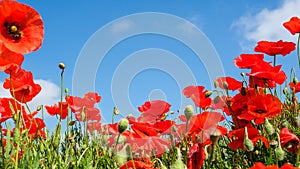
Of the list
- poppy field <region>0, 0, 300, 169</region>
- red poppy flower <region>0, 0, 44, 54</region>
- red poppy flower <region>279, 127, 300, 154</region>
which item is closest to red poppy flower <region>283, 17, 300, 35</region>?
poppy field <region>0, 0, 300, 169</region>

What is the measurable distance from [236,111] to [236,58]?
1.41 feet

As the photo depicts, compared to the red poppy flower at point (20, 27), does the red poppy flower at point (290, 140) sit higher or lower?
lower

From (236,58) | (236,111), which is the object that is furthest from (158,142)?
(236,58)

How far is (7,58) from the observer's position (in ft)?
4.49

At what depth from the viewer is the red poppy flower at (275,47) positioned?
2.65 m

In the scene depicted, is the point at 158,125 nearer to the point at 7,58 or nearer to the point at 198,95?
the point at 198,95

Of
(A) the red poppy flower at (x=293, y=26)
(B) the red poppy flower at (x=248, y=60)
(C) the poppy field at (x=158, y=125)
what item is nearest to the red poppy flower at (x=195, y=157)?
(C) the poppy field at (x=158, y=125)

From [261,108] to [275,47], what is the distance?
Result: 2.61 feet

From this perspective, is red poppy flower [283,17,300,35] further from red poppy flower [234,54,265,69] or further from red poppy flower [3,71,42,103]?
red poppy flower [3,71,42,103]

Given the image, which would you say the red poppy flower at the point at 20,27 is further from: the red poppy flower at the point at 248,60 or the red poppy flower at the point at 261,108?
the red poppy flower at the point at 248,60

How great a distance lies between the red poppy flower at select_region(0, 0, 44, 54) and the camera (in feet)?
4.63

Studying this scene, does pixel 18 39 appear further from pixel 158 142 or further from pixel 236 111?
pixel 236 111

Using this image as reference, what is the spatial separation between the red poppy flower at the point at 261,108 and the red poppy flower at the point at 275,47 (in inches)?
26.0

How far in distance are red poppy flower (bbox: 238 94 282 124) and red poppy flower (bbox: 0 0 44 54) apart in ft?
3.47
